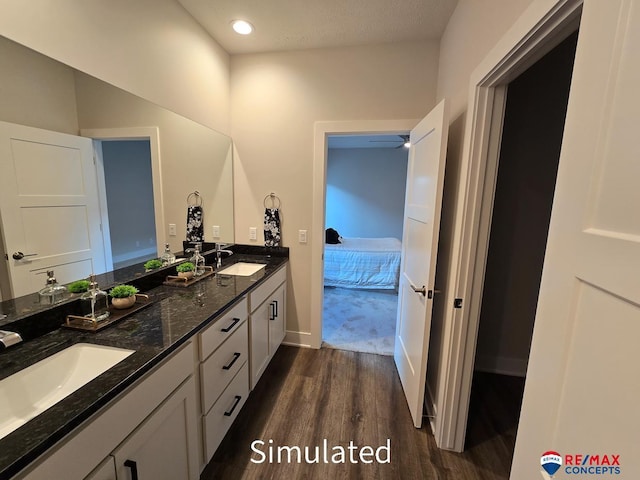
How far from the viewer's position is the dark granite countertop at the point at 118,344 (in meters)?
0.66

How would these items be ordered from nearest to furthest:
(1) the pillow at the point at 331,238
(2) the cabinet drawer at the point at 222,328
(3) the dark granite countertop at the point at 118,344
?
(3) the dark granite countertop at the point at 118,344 → (2) the cabinet drawer at the point at 222,328 → (1) the pillow at the point at 331,238

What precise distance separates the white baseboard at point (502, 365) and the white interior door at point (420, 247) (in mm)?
757

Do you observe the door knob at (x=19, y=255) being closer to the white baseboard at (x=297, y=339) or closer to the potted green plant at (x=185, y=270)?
the potted green plant at (x=185, y=270)

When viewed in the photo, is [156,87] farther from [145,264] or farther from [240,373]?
[240,373]

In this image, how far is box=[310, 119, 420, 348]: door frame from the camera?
230 centimetres

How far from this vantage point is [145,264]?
5.79ft

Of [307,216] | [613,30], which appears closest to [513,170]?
[307,216]

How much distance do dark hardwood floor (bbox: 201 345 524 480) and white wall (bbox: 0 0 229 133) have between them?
213cm

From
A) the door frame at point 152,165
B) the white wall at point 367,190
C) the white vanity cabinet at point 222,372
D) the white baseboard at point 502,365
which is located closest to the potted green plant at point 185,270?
the door frame at point 152,165

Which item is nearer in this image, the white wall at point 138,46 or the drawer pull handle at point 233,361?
the white wall at point 138,46

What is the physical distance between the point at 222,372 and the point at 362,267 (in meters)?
3.01

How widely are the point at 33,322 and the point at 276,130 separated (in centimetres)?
204

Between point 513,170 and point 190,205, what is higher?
point 513,170

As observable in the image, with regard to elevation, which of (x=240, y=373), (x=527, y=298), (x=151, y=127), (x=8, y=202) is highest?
(x=151, y=127)
